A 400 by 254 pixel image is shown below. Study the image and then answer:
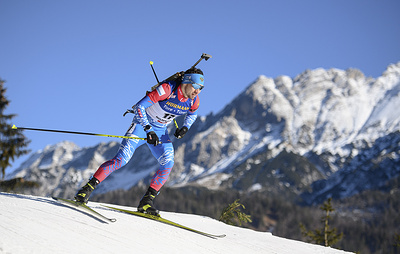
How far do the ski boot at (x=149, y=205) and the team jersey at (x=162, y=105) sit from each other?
1.34m

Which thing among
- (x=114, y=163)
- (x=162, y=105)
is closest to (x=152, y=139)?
(x=114, y=163)

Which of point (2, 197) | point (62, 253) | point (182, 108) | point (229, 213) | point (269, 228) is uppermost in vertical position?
point (269, 228)

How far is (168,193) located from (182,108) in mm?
180359

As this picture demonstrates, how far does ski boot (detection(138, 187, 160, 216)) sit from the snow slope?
2.44 ft

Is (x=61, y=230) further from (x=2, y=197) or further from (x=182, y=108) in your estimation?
(x=182, y=108)

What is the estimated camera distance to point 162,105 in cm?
901

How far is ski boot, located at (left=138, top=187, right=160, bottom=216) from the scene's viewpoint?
8.80 meters

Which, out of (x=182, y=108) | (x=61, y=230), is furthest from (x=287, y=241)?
(x=61, y=230)

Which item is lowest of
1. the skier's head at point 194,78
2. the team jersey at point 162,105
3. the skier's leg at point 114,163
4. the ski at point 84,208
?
the ski at point 84,208

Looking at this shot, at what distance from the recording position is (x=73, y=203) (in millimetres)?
7895

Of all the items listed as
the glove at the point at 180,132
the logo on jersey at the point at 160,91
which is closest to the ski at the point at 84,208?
the glove at the point at 180,132

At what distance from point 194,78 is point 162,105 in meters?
0.81

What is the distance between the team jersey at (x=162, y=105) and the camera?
870 centimetres

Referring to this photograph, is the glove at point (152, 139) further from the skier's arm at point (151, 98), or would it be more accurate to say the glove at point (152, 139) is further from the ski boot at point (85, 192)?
the ski boot at point (85, 192)
